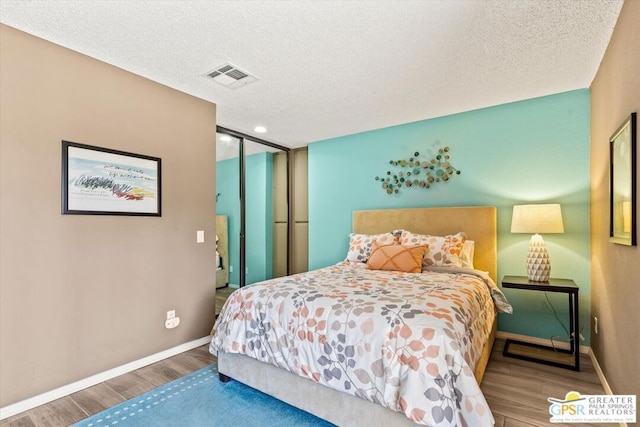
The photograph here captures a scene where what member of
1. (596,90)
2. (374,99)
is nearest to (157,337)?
(374,99)

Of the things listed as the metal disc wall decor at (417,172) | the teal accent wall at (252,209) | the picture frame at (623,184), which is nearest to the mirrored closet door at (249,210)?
the teal accent wall at (252,209)

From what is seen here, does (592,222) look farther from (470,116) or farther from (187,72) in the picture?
(187,72)

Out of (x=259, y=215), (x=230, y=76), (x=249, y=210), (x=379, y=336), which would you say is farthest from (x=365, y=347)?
(x=259, y=215)

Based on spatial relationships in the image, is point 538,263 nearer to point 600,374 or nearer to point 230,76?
point 600,374

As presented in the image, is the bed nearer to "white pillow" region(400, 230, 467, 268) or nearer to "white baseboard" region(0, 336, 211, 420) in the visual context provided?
"white pillow" region(400, 230, 467, 268)

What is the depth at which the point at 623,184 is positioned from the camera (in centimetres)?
186

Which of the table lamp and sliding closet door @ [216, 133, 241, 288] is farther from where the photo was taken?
sliding closet door @ [216, 133, 241, 288]

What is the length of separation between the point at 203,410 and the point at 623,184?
2.89m

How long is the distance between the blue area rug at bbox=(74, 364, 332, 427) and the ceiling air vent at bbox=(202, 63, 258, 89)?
2.46m

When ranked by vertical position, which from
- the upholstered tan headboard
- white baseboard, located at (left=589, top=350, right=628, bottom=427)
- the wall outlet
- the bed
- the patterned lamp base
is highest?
the upholstered tan headboard

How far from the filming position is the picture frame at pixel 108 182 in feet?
7.73

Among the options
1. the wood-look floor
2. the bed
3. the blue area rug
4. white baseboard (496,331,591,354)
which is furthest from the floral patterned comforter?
white baseboard (496,331,591,354)

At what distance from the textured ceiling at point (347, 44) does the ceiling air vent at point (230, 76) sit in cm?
7

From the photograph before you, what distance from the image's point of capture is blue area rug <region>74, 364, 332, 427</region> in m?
1.96
